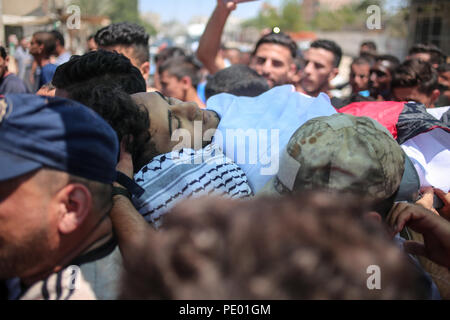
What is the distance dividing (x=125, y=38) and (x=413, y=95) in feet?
8.50


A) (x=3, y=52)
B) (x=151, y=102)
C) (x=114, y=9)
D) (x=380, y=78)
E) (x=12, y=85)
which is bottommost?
(x=380, y=78)

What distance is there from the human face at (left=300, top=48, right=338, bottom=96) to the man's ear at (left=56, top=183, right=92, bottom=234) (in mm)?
3876

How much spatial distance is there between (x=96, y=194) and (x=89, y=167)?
0.31 ft

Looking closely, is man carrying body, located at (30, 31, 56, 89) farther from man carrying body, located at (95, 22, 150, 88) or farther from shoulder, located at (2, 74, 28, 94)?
man carrying body, located at (95, 22, 150, 88)

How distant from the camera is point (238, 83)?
3.21m

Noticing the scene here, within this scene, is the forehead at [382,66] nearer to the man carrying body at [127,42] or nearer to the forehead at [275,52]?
the forehead at [275,52]

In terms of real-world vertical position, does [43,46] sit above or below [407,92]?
above

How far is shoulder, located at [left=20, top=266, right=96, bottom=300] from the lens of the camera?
1.17 metres

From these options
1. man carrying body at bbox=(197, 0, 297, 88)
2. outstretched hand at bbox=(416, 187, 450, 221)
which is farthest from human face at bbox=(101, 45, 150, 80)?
outstretched hand at bbox=(416, 187, 450, 221)

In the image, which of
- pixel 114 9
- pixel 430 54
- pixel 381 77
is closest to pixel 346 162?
pixel 381 77

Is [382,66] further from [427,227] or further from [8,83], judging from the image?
[8,83]

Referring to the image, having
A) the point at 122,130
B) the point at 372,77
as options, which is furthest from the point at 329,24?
the point at 122,130

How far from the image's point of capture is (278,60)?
14.4ft

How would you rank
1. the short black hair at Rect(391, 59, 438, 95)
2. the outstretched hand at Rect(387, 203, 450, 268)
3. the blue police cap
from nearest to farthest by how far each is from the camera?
the blue police cap → the outstretched hand at Rect(387, 203, 450, 268) → the short black hair at Rect(391, 59, 438, 95)
